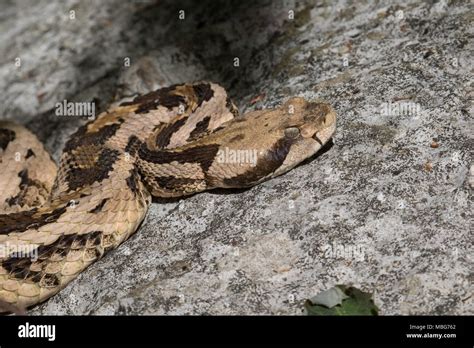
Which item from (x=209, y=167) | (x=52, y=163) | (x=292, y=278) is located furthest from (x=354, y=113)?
(x=52, y=163)

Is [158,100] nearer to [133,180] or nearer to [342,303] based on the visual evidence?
[133,180]

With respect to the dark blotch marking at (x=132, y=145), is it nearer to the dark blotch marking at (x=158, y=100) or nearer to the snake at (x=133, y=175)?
the snake at (x=133, y=175)

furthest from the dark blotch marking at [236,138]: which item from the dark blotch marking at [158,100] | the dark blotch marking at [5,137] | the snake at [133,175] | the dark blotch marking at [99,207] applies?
the dark blotch marking at [5,137]

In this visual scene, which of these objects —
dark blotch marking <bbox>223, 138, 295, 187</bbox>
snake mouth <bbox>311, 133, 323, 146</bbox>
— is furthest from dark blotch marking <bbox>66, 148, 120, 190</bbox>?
snake mouth <bbox>311, 133, 323, 146</bbox>

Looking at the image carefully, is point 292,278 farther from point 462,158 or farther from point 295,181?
point 462,158

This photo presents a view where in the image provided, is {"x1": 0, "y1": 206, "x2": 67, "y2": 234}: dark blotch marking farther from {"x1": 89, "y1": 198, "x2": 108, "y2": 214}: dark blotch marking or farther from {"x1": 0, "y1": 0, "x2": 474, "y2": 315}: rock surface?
{"x1": 0, "y1": 0, "x2": 474, "y2": 315}: rock surface

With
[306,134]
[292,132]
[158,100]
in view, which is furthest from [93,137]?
[306,134]
